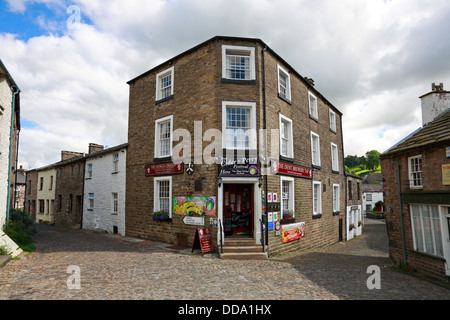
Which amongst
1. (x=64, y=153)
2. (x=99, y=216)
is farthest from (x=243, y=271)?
(x=64, y=153)

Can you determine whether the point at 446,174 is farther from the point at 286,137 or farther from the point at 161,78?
the point at 161,78

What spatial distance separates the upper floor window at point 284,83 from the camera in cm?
1407

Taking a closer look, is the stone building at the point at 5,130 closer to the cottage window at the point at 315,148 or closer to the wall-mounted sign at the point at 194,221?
the wall-mounted sign at the point at 194,221

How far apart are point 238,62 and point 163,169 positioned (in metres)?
6.36

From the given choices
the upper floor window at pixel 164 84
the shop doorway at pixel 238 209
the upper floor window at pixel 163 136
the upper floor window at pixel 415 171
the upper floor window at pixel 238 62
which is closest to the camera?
the upper floor window at pixel 415 171

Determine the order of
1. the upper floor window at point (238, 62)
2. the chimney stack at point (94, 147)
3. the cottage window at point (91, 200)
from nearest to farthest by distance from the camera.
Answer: the upper floor window at point (238, 62) < the cottage window at point (91, 200) < the chimney stack at point (94, 147)

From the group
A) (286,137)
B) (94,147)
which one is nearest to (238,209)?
(286,137)

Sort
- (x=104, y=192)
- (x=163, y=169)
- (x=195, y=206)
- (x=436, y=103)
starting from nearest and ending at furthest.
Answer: (x=436, y=103)
(x=195, y=206)
(x=163, y=169)
(x=104, y=192)

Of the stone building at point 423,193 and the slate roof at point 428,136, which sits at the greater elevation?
the slate roof at point 428,136

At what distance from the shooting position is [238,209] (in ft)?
40.8

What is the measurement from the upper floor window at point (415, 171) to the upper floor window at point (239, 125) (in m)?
5.96

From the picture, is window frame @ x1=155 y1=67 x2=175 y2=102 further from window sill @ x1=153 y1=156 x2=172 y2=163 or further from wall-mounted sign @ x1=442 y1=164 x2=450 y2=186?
wall-mounted sign @ x1=442 y1=164 x2=450 y2=186

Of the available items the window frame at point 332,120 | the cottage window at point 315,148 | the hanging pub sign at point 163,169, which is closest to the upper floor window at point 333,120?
the window frame at point 332,120
